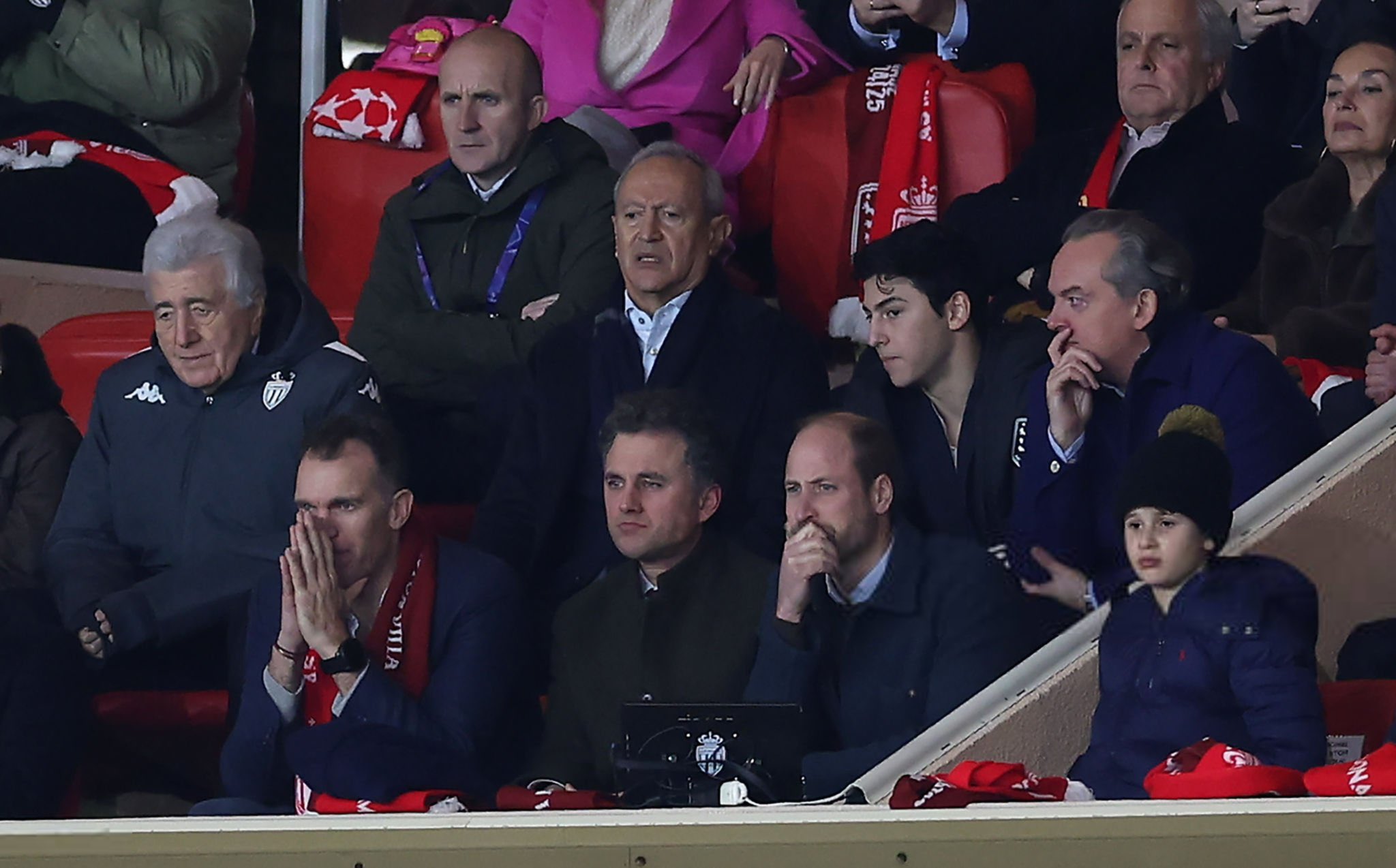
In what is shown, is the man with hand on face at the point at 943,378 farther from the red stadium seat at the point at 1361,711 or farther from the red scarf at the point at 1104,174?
the red stadium seat at the point at 1361,711

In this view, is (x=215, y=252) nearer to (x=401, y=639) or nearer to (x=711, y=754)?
(x=401, y=639)

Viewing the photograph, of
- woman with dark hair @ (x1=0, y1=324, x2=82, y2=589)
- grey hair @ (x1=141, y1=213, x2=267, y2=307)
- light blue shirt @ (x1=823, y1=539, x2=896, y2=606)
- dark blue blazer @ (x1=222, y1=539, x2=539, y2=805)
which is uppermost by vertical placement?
grey hair @ (x1=141, y1=213, x2=267, y2=307)

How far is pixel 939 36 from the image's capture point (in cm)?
482

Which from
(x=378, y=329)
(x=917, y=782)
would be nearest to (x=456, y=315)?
(x=378, y=329)

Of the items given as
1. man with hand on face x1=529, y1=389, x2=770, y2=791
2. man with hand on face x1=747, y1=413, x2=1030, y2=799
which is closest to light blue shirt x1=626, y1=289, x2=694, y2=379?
man with hand on face x1=529, y1=389, x2=770, y2=791

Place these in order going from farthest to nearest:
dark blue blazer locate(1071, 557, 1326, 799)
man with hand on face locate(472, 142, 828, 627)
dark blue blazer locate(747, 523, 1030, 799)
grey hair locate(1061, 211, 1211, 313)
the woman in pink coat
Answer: the woman in pink coat < man with hand on face locate(472, 142, 828, 627) < grey hair locate(1061, 211, 1211, 313) < dark blue blazer locate(747, 523, 1030, 799) < dark blue blazer locate(1071, 557, 1326, 799)

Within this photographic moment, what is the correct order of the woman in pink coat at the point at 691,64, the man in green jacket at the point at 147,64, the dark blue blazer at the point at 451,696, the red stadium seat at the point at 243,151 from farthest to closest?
the red stadium seat at the point at 243,151, the man in green jacket at the point at 147,64, the woman in pink coat at the point at 691,64, the dark blue blazer at the point at 451,696

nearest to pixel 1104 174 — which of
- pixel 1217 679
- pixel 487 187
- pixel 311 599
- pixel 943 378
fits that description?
pixel 943 378

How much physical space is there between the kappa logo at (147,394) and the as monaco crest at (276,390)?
0.64 ft

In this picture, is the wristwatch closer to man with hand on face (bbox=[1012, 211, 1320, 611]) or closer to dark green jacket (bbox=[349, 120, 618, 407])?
dark green jacket (bbox=[349, 120, 618, 407])

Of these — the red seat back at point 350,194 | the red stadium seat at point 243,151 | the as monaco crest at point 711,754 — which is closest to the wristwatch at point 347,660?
the as monaco crest at point 711,754

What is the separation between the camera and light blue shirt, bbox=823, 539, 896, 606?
3.75m

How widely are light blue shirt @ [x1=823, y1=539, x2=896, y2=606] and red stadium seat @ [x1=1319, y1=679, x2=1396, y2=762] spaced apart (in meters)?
0.67

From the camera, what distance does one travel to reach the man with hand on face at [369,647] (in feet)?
12.3
